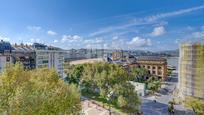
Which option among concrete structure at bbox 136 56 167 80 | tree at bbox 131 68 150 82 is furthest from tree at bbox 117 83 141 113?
concrete structure at bbox 136 56 167 80

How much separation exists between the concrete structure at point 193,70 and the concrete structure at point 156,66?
88.1 ft

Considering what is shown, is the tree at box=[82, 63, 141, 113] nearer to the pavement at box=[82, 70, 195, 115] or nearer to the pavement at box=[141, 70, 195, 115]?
the pavement at box=[82, 70, 195, 115]

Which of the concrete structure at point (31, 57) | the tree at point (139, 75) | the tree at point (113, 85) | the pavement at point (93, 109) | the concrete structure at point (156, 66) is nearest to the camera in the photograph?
the tree at point (113, 85)

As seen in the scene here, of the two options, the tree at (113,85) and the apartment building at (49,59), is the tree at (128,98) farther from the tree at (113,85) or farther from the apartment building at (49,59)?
the apartment building at (49,59)

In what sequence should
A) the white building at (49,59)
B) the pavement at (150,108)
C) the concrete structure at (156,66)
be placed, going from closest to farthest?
the pavement at (150,108) < the white building at (49,59) < the concrete structure at (156,66)

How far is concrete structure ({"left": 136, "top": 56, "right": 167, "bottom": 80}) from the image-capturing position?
74.9 m

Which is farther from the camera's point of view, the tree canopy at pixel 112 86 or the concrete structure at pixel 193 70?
the concrete structure at pixel 193 70

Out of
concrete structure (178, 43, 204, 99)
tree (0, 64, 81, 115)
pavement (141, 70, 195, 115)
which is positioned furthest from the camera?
concrete structure (178, 43, 204, 99)

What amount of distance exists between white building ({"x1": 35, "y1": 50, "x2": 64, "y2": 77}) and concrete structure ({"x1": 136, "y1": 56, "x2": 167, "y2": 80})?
29429 millimetres

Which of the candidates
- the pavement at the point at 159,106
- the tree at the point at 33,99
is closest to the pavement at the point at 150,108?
the pavement at the point at 159,106

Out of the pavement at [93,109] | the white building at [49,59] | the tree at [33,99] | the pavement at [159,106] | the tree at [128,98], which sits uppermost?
the white building at [49,59]

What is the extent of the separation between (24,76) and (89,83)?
2428 cm

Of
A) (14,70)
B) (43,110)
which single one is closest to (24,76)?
(14,70)

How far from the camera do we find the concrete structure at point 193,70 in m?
43.3
